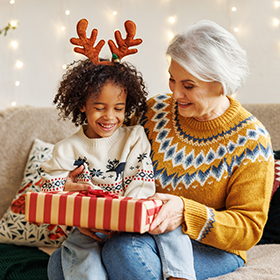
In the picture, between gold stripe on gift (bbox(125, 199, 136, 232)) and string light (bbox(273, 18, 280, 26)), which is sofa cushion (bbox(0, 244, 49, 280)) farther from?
string light (bbox(273, 18, 280, 26))

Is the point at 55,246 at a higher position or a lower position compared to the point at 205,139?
lower

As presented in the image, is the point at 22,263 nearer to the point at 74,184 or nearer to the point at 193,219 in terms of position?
the point at 74,184

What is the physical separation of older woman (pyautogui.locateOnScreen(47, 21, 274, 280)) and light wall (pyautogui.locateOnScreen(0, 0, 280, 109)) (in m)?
1.12

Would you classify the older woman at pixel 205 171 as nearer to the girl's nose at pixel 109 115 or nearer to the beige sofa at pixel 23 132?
the girl's nose at pixel 109 115

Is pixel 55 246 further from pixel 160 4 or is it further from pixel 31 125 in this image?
pixel 160 4

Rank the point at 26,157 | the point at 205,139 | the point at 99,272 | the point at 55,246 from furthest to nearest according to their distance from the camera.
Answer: the point at 26,157, the point at 55,246, the point at 205,139, the point at 99,272

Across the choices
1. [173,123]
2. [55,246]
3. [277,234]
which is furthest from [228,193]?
[55,246]

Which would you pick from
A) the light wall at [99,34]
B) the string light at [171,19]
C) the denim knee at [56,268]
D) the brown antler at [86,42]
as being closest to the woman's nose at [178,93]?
the brown antler at [86,42]

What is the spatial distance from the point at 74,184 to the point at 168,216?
369mm

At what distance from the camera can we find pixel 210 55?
113cm

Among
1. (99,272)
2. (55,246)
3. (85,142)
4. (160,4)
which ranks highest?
(160,4)

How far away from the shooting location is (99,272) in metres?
1.00

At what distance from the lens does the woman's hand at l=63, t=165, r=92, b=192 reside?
3.85ft

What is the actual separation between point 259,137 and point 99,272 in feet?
2.27
